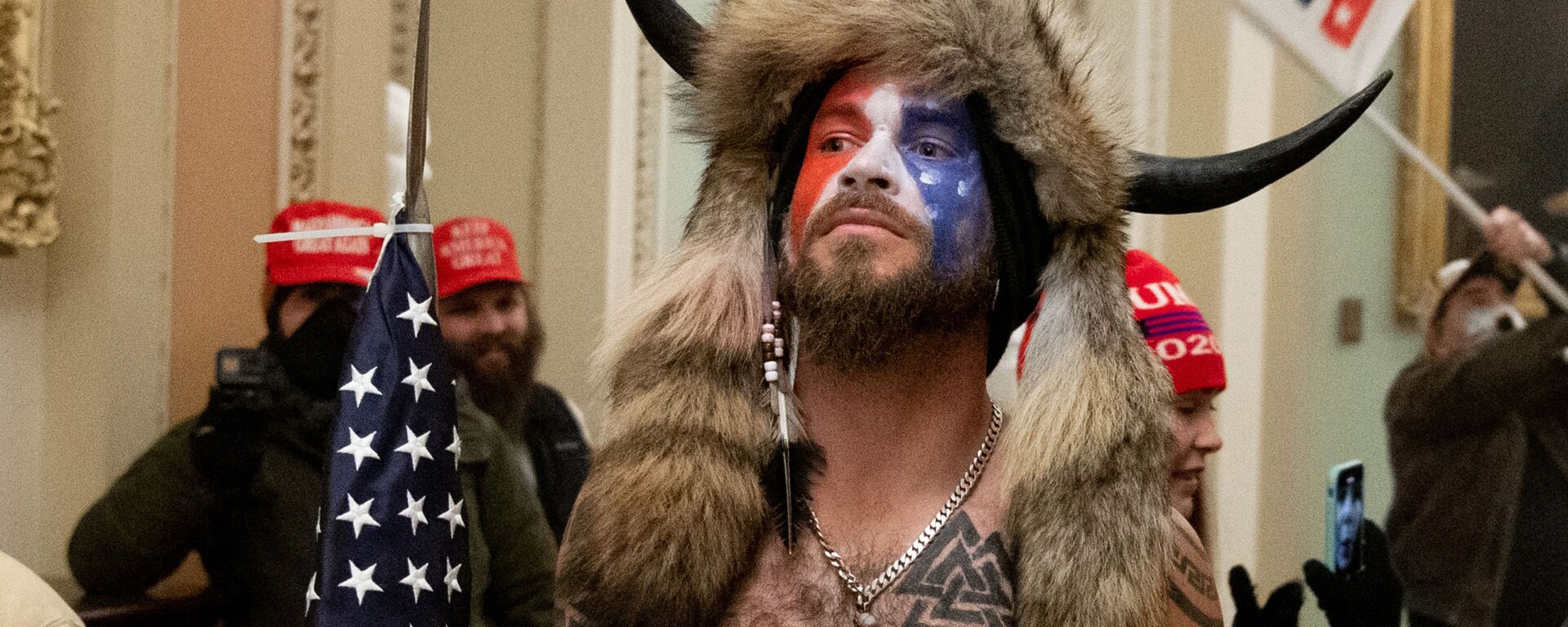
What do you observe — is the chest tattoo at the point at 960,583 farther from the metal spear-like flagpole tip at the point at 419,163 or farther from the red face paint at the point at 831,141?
the metal spear-like flagpole tip at the point at 419,163

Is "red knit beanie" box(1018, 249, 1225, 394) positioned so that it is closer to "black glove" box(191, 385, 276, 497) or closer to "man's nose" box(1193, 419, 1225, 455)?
"man's nose" box(1193, 419, 1225, 455)

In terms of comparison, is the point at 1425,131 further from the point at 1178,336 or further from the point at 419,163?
the point at 419,163

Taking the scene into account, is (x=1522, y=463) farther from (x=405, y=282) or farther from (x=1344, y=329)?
(x=405, y=282)

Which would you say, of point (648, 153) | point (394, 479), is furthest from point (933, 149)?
point (648, 153)

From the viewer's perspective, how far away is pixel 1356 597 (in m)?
2.37

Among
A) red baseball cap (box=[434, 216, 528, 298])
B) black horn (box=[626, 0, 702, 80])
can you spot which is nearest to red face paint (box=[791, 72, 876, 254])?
black horn (box=[626, 0, 702, 80])

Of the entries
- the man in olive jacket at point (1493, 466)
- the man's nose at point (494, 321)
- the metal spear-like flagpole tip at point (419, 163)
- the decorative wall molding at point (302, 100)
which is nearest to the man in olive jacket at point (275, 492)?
the decorative wall molding at point (302, 100)

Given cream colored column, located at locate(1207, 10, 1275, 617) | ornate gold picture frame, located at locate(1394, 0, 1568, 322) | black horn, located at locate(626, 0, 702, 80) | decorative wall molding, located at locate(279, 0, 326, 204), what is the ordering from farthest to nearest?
cream colored column, located at locate(1207, 10, 1275, 617), ornate gold picture frame, located at locate(1394, 0, 1568, 322), decorative wall molding, located at locate(279, 0, 326, 204), black horn, located at locate(626, 0, 702, 80)

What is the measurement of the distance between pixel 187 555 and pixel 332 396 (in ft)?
1.11

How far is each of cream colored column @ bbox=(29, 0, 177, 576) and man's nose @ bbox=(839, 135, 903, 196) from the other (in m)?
1.39

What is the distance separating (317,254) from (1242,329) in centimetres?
216

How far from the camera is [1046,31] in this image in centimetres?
177

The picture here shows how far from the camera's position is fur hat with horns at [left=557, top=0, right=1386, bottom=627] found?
1.65 metres

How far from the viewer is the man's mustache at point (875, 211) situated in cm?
167
